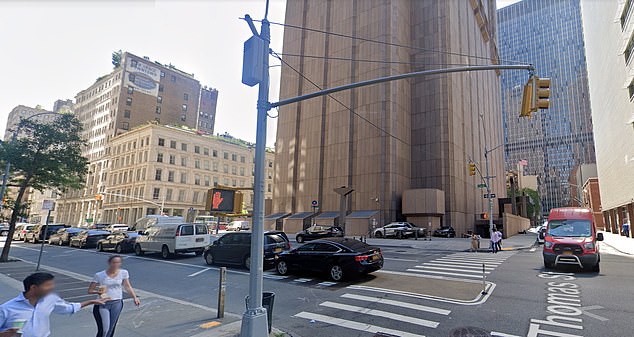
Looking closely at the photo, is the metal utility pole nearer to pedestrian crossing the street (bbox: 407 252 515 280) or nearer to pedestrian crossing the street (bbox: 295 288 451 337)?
pedestrian crossing the street (bbox: 295 288 451 337)

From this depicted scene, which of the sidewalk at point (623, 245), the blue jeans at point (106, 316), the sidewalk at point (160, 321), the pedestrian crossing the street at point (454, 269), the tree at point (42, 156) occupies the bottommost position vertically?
the sidewalk at point (160, 321)

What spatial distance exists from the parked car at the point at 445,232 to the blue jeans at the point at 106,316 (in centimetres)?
3924

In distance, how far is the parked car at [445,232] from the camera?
3966 centimetres

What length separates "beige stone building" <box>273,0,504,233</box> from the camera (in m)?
43.9

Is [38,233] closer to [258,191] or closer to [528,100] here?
[258,191]

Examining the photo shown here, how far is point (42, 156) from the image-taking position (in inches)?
749

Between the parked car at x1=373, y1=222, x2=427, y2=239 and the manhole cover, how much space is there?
28.3 meters

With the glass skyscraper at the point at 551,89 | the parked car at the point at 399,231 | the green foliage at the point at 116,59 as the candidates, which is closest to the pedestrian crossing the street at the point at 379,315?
the parked car at the point at 399,231

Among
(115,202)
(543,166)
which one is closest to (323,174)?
(115,202)

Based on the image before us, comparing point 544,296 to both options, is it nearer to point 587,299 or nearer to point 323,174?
point 587,299

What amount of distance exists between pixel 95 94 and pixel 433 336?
348 feet

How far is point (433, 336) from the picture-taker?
638 centimetres

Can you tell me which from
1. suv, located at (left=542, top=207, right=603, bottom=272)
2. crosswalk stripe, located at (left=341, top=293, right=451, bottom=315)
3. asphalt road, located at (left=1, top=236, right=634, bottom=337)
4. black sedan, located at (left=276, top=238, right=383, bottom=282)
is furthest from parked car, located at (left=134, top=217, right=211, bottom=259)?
suv, located at (left=542, top=207, right=603, bottom=272)

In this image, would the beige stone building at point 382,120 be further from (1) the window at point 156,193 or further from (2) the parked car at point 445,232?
(1) the window at point 156,193
